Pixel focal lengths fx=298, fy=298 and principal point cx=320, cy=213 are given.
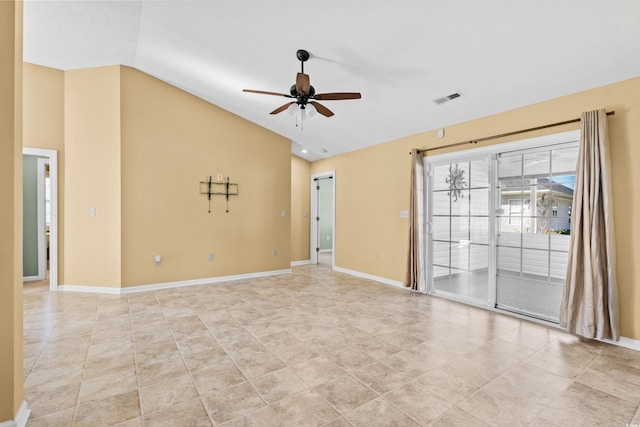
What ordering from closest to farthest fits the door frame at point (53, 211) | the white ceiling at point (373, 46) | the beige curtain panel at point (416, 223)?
1. the white ceiling at point (373, 46)
2. the door frame at point (53, 211)
3. the beige curtain panel at point (416, 223)

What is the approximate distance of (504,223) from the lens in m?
4.12

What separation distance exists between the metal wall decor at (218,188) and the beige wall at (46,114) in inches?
86.7

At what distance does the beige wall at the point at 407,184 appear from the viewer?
3008 millimetres

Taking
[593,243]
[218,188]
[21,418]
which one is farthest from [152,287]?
[593,243]

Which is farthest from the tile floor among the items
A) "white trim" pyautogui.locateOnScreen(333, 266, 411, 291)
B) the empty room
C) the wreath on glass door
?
the wreath on glass door

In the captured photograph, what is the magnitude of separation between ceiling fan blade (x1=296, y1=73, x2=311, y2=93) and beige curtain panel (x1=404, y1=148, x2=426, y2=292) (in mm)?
2578

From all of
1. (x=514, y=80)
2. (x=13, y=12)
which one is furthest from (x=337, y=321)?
(x=13, y=12)

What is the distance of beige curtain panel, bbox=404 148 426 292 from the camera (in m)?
4.98

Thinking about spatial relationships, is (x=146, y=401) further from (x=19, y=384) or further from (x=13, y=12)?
(x=13, y=12)

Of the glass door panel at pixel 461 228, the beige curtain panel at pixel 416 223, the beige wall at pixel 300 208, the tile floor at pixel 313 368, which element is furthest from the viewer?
the beige wall at pixel 300 208

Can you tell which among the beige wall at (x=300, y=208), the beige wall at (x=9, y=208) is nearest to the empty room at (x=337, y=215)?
the beige wall at (x=9, y=208)

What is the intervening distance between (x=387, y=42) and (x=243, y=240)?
4.43m

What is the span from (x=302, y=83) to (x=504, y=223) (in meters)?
3.28

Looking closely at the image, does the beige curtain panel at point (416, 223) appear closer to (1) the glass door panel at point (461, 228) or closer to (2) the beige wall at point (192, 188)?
(1) the glass door panel at point (461, 228)
